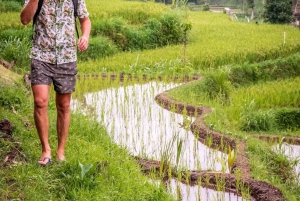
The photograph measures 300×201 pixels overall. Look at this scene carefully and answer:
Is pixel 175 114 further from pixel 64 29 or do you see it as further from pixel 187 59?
pixel 187 59

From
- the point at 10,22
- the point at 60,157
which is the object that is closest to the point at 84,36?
the point at 60,157

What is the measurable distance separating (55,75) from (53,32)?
0.31 metres

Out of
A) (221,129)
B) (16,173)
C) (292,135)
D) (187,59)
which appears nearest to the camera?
(16,173)

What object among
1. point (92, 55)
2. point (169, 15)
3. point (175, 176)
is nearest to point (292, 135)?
point (175, 176)

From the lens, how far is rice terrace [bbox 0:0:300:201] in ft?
13.4

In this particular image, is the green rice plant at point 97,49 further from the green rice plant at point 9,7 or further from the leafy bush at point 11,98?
the leafy bush at point 11,98

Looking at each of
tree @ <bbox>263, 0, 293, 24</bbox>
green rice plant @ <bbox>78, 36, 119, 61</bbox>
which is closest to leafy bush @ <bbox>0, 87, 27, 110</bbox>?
green rice plant @ <bbox>78, 36, 119, 61</bbox>

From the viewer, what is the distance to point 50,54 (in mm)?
3926

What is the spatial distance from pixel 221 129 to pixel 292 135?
3.74 ft

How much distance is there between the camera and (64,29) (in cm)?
398

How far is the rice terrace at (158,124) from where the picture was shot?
4.07m

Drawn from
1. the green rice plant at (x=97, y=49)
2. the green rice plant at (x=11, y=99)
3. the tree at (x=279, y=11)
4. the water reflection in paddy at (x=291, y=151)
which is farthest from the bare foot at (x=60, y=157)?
the tree at (x=279, y=11)

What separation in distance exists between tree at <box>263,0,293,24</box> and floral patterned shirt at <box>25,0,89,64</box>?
77.5 ft

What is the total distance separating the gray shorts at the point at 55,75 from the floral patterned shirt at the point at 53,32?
39 mm
